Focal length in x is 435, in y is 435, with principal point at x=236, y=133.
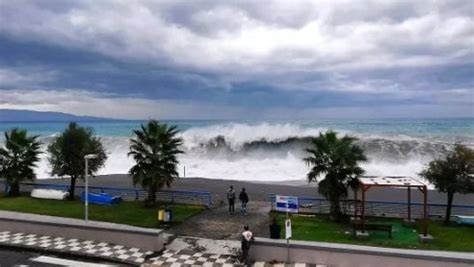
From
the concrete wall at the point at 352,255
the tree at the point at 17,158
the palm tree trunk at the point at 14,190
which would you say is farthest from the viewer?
the palm tree trunk at the point at 14,190

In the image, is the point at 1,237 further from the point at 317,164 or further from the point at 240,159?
the point at 240,159

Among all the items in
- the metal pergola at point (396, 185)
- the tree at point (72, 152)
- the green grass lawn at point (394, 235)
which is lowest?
the green grass lawn at point (394, 235)

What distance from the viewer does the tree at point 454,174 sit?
1994 centimetres

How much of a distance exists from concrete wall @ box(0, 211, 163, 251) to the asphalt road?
1.64 meters

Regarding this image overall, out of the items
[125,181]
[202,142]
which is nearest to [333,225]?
[125,181]

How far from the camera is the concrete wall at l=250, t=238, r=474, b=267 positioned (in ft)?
42.7

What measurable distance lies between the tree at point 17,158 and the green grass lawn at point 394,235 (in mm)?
16349

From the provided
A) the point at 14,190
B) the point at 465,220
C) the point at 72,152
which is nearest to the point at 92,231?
the point at 72,152

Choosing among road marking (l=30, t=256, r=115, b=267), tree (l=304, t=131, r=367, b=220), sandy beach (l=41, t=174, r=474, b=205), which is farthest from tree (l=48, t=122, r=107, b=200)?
tree (l=304, t=131, r=367, b=220)

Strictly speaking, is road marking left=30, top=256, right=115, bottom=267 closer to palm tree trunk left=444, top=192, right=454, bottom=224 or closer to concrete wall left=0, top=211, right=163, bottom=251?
concrete wall left=0, top=211, right=163, bottom=251

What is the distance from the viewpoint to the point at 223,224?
20.1 meters

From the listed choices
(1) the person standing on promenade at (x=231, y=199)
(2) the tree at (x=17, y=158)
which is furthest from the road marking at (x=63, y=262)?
(2) the tree at (x=17, y=158)

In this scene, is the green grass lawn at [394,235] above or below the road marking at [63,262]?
above

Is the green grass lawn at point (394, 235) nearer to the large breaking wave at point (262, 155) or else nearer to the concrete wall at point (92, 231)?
the concrete wall at point (92, 231)
